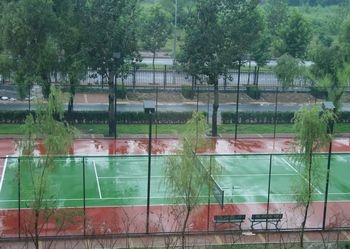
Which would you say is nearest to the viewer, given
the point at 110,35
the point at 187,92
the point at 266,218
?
the point at 266,218

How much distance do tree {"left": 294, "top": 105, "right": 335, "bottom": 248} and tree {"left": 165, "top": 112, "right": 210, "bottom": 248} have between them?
262 cm

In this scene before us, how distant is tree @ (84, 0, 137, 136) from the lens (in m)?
28.2

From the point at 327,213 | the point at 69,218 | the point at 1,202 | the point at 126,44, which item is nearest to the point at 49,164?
the point at 69,218

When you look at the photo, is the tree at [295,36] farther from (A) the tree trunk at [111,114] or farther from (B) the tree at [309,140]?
(B) the tree at [309,140]

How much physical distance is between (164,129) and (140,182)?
767cm

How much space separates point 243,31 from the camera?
29422 millimetres

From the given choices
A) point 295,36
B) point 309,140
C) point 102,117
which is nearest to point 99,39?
point 102,117

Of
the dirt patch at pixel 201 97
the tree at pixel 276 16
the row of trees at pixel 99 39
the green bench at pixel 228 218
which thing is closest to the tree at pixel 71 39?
the row of trees at pixel 99 39

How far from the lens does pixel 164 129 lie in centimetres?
3109

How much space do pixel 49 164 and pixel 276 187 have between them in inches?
385

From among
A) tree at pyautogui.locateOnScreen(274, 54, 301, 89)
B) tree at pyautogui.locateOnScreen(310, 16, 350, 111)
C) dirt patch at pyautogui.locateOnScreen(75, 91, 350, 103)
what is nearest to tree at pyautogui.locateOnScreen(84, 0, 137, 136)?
dirt patch at pyautogui.locateOnScreen(75, 91, 350, 103)

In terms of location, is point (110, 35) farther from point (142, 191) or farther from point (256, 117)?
point (256, 117)

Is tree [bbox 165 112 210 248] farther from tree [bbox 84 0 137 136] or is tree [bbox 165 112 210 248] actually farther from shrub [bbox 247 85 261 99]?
shrub [bbox 247 85 261 99]

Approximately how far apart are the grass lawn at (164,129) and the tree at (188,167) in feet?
39.9
